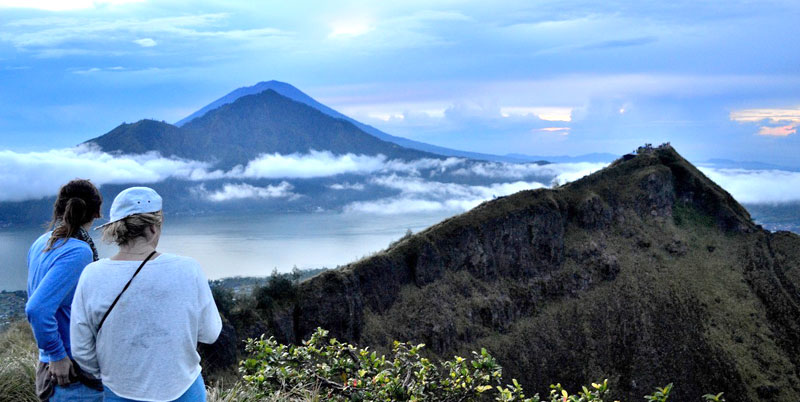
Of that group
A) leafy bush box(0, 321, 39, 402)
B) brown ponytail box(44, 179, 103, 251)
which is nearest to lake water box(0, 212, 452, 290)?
leafy bush box(0, 321, 39, 402)

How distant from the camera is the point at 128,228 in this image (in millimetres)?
3600

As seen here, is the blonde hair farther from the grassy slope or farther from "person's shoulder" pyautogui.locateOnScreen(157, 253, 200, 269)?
the grassy slope

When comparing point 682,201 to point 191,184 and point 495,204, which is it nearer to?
point 495,204

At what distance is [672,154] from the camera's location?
58000mm

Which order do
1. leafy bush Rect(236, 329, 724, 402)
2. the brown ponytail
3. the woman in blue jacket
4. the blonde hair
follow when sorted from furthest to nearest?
leafy bush Rect(236, 329, 724, 402) → the brown ponytail → the woman in blue jacket → the blonde hair

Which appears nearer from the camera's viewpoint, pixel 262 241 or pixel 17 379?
pixel 17 379

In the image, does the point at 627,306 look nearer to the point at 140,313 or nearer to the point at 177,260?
the point at 177,260

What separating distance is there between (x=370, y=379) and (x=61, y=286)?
9.24ft

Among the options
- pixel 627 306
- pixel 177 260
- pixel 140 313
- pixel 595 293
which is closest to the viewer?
pixel 140 313

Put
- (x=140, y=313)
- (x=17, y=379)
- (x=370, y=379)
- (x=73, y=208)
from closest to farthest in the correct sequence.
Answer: (x=140, y=313) → (x=73, y=208) → (x=370, y=379) → (x=17, y=379)

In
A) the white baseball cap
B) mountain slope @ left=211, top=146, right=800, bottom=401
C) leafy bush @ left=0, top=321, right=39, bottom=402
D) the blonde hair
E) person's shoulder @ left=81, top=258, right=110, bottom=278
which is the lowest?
mountain slope @ left=211, top=146, right=800, bottom=401

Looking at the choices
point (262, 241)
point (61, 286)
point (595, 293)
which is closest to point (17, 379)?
point (61, 286)

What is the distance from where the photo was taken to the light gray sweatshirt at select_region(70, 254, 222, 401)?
3.45 metres

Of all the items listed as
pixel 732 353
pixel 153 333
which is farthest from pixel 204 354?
pixel 732 353
